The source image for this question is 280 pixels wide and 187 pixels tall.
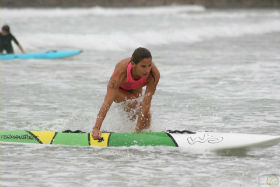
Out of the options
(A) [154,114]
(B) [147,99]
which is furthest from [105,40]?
(B) [147,99]

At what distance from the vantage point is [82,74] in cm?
1315

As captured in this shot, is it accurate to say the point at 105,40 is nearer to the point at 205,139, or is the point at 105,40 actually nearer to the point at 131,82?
the point at 131,82

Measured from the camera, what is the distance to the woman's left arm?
6207 millimetres

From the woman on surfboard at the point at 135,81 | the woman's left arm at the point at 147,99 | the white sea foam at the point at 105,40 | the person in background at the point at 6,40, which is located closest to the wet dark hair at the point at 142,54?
the woman on surfboard at the point at 135,81

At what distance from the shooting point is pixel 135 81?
646 centimetres

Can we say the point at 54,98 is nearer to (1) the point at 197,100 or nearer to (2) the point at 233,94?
(1) the point at 197,100

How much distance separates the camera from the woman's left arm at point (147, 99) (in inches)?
244

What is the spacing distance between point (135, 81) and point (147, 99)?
0.28 metres

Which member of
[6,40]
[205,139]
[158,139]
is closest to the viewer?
[205,139]

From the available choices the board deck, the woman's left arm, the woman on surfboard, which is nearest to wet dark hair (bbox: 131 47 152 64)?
the woman on surfboard

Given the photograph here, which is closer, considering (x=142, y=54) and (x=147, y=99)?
(x=142, y=54)

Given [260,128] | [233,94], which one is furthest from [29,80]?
[260,128]

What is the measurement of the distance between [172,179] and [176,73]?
792 centimetres

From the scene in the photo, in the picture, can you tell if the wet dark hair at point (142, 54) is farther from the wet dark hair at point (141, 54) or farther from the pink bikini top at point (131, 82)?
the pink bikini top at point (131, 82)
